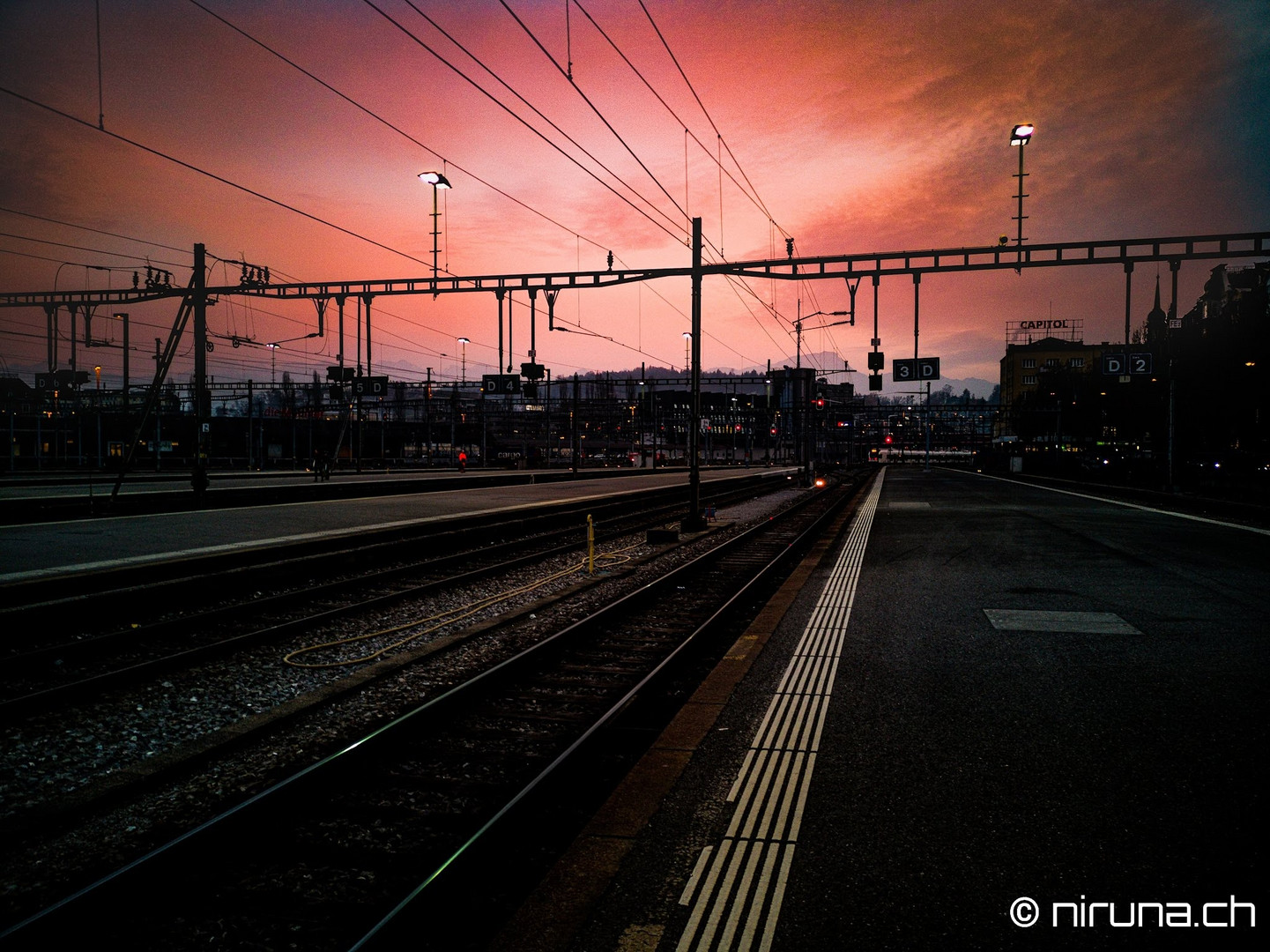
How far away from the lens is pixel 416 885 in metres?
3.48

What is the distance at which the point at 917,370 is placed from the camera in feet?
129

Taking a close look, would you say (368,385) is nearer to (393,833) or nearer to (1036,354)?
(393,833)

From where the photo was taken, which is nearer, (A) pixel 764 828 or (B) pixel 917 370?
(A) pixel 764 828

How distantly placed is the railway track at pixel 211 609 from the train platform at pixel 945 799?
5.27 meters

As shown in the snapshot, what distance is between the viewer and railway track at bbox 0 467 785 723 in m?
7.56

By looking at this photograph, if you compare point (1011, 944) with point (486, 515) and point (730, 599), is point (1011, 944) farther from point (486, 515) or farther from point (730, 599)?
point (486, 515)

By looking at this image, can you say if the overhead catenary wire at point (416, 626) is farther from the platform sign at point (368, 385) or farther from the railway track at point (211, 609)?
the platform sign at point (368, 385)

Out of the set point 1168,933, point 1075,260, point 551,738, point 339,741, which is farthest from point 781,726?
point 1075,260

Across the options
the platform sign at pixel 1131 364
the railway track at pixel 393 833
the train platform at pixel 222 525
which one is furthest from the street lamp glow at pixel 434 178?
the platform sign at pixel 1131 364

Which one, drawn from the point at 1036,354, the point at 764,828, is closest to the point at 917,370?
the point at 764,828

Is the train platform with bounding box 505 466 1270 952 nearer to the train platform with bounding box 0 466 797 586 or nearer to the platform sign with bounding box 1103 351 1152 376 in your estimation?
the train platform with bounding box 0 466 797 586

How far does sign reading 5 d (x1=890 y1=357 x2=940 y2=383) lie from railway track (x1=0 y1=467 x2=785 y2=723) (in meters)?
28.1

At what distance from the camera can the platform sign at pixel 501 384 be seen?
155ft

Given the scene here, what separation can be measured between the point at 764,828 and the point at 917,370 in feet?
126
